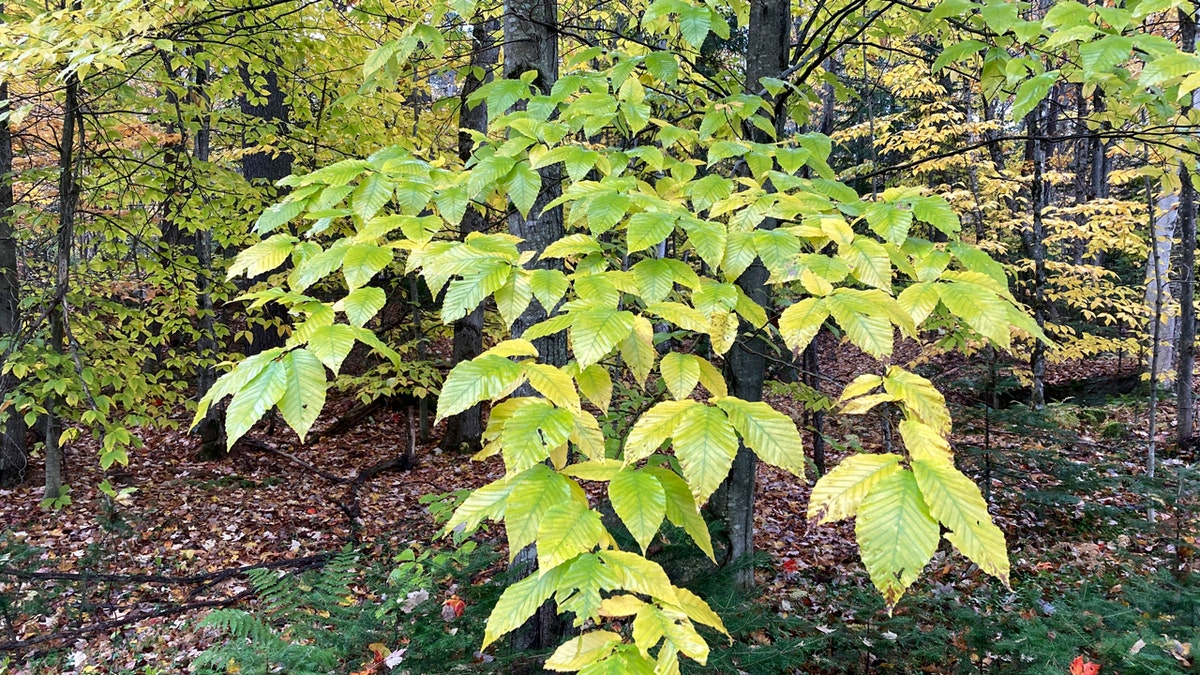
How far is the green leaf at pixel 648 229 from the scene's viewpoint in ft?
4.39

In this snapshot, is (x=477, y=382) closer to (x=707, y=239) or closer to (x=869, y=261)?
(x=707, y=239)

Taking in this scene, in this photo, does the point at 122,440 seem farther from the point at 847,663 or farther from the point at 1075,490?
the point at 1075,490

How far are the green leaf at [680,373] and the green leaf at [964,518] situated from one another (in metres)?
0.47

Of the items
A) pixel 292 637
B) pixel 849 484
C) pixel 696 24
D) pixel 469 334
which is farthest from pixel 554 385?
pixel 469 334

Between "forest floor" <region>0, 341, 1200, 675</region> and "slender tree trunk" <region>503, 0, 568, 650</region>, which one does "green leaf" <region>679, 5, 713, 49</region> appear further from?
"forest floor" <region>0, 341, 1200, 675</region>

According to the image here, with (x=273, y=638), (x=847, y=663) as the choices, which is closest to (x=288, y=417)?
(x=273, y=638)

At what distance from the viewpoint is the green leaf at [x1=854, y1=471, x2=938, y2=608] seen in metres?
0.89

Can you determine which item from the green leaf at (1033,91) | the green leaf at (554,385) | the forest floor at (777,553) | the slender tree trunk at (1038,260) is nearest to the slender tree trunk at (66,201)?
the forest floor at (777,553)

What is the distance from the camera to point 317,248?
1.67 meters

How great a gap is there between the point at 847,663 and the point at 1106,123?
3.03 metres

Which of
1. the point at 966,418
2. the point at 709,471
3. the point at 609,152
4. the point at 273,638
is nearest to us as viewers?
the point at 709,471

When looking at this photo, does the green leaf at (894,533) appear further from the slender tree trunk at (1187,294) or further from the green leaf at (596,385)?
the slender tree trunk at (1187,294)

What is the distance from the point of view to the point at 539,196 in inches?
104

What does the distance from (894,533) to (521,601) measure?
0.63 meters
